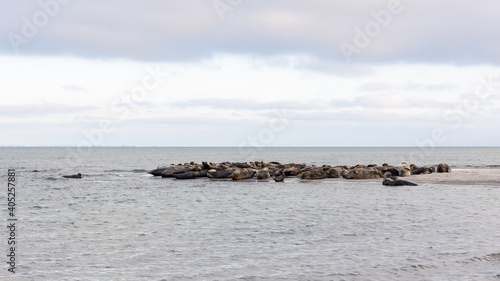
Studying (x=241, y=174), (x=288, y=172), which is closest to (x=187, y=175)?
(x=241, y=174)

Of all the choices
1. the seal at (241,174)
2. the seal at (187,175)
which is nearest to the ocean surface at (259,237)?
the seal at (241,174)

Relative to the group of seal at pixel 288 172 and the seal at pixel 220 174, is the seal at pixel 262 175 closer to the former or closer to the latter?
the group of seal at pixel 288 172

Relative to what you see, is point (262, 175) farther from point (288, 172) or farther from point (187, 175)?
point (187, 175)

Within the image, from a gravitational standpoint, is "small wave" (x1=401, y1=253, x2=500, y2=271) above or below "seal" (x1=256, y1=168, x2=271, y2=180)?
below

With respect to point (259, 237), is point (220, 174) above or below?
above

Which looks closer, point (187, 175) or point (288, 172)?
point (187, 175)

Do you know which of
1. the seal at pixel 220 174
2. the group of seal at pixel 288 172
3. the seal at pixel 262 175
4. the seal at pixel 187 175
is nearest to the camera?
the group of seal at pixel 288 172

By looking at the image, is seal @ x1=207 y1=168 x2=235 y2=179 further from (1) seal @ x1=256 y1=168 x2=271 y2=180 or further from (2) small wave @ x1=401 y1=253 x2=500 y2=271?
(2) small wave @ x1=401 y1=253 x2=500 y2=271

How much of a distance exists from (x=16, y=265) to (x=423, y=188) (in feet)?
106

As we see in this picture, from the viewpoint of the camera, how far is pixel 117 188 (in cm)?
4075

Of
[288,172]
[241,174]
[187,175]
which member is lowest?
[187,175]

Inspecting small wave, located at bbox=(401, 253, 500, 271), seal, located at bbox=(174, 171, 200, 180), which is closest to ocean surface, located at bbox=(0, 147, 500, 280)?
small wave, located at bbox=(401, 253, 500, 271)

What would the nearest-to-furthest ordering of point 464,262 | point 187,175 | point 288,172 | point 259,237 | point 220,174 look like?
1. point 464,262
2. point 259,237
3. point 220,174
4. point 187,175
5. point 288,172

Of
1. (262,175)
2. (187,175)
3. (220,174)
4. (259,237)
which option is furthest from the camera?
(187,175)
